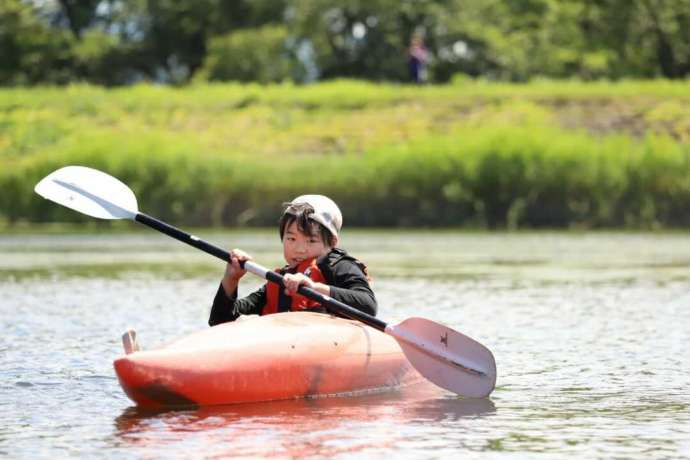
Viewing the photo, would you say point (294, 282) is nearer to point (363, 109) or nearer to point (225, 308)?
point (225, 308)

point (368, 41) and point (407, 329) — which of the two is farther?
point (368, 41)

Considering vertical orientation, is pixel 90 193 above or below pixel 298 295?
above

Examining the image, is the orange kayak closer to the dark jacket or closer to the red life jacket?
the dark jacket

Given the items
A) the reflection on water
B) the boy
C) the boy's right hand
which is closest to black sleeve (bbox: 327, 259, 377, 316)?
the boy

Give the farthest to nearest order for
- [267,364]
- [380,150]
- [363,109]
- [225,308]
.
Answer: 1. [363,109]
2. [380,150]
3. [225,308]
4. [267,364]

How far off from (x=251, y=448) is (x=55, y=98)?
37837 mm

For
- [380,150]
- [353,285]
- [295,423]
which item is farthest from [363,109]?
[295,423]

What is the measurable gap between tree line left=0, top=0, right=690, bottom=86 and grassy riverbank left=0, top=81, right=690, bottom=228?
9.41m

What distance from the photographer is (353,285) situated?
10.5 m

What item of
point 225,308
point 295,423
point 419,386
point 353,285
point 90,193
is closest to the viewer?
point 295,423

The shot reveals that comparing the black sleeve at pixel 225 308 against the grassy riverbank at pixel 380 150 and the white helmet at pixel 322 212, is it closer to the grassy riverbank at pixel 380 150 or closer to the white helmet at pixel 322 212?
the white helmet at pixel 322 212

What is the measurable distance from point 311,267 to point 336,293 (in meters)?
0.24

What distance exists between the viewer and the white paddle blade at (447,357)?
10.4 m

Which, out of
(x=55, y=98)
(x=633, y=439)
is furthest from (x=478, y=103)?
(x=633, y=439)
